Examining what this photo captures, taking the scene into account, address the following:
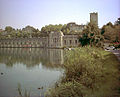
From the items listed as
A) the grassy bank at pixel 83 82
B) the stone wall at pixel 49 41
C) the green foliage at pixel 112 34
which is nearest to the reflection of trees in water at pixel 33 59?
the grassy bank at pixel 83 82

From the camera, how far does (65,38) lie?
54906 mm

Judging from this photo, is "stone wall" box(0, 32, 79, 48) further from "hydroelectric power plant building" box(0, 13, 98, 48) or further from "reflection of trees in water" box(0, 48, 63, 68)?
"reflection of trees in water" box(0, 48, 63, 68)

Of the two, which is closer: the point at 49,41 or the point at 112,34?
the point at 112,34

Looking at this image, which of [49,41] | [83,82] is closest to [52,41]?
[49,41]

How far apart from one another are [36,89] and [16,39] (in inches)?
2327

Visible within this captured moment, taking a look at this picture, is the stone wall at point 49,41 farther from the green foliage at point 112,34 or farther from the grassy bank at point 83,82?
the grassy bank at point 83,82

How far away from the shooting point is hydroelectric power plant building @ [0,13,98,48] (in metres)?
54.2

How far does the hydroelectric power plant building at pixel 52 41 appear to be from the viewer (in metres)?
54.2

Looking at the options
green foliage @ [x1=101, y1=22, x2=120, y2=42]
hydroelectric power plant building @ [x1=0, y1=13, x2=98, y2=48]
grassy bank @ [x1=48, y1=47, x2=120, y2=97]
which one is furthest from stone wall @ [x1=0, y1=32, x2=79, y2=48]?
grassy bank @ [x1=48, y1=47, x2=120, y2=97]

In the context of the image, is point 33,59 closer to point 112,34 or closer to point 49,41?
point 112,34

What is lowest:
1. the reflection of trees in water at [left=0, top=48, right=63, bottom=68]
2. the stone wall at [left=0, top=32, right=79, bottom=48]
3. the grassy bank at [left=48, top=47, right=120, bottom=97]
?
the reflection of trees in water at [left=0, top=48, right=63, bottom=68]

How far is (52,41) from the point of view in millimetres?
55875

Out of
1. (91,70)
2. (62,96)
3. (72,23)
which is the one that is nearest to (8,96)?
(62,96)

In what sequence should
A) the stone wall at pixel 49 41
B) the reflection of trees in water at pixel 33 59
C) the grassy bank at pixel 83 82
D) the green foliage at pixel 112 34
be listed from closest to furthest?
the grassy bank at pixel 83 82 → the reflection of trees in water at pixel 33 59 → the green foliage at pixel 112 34 → the stone wall at pixel 49 41
